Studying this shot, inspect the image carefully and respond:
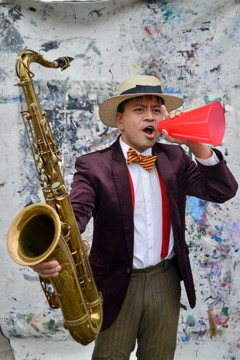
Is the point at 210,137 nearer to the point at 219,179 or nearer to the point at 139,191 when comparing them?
the point at 219,179

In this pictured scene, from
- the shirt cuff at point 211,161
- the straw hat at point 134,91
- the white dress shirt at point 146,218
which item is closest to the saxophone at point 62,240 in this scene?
the white dress shirt at point 146,218

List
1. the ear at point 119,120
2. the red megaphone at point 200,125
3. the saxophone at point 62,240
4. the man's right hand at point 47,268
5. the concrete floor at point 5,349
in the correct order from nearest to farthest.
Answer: the man's right hand at point 47,268 < the red megaphone at point 200,125 < the saxophone at point 62,240 < the ear at point 119,120 < the concrete floor at point 5,349

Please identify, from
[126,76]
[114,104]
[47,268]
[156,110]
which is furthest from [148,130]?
[126,76]

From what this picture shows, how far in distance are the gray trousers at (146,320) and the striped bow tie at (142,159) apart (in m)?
0.49

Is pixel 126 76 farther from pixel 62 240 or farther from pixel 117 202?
pixel 62 240

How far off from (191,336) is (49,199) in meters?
1.96

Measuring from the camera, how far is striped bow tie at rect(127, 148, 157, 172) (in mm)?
2422

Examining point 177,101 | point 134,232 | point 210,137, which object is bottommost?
point 134,232

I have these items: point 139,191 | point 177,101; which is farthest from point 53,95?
point 139,191

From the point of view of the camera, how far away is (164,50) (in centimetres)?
340

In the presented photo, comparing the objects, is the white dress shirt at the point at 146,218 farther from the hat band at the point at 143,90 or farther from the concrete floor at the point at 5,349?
the concrete floor at the point at 5,349

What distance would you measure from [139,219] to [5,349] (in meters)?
2.04

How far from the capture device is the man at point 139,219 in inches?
93.0

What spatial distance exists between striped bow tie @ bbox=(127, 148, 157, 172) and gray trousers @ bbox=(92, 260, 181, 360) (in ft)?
1.62
